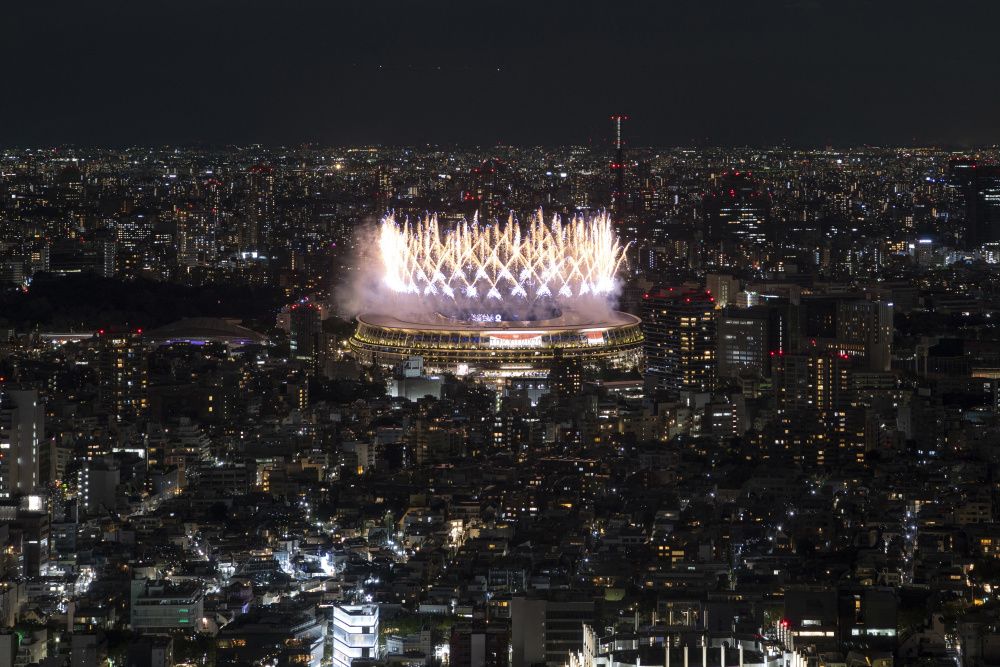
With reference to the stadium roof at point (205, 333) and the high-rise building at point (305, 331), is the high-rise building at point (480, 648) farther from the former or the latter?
the stadium roof at point (205, 333)

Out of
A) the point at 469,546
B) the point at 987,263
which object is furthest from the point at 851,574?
the point at 987,263

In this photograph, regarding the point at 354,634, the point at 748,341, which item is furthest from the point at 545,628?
the point at 748,341

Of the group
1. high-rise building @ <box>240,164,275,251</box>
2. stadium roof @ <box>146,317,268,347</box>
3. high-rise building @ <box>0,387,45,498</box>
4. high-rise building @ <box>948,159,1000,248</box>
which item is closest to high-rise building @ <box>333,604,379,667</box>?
high-rise building @ <box>0,387,45,498</box>

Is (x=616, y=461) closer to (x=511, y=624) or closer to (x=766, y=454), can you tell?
(x=766, y=454)

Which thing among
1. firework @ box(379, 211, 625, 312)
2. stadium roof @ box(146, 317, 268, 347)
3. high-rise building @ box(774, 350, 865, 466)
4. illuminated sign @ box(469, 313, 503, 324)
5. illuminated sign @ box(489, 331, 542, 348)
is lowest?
high-rise building @ box(774, 350, 865, 466)

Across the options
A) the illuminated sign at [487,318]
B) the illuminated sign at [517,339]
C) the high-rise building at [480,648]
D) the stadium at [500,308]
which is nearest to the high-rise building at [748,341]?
the stadium at [500,308]

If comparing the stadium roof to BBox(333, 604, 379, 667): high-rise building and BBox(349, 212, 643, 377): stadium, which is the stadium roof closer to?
BBox(349, 212, 643, 377): stadium

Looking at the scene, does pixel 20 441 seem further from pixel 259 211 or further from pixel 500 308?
pixel 259 211

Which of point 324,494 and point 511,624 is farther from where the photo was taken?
point 324,494
